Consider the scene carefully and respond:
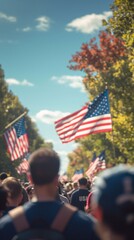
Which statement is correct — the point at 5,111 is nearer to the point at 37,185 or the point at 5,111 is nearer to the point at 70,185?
the point at 70,185

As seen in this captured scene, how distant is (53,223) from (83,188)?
709cm

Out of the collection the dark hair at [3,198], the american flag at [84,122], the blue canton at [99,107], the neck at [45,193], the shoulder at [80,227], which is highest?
the blue canton at [99,107]

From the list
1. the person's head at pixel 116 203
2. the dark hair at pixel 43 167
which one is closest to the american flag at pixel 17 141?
the dark hair at pixel 43 167

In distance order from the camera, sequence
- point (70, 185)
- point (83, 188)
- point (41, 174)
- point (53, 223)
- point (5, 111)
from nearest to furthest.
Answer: point (53, 223), point (41, 174), point (83, 188), point (70, 185), point (5, 111)

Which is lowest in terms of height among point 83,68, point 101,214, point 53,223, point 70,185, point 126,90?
point 70,185

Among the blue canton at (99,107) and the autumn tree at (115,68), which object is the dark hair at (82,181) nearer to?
the blue canton at (99,107)

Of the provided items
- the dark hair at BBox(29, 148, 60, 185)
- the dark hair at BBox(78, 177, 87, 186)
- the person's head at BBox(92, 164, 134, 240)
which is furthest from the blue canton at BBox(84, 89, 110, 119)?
the person's head at BBox(92, 164, 134, 240)

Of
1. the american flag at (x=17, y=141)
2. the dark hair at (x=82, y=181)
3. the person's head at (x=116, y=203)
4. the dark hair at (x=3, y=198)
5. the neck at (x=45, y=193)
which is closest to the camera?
the person's head at (x=116, y=203)

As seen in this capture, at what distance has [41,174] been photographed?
3094 mm

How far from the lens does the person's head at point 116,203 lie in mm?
1766

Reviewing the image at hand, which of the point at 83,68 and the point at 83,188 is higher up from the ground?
the point at 83,68

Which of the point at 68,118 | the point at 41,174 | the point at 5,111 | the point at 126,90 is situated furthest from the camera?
the point at 5,111

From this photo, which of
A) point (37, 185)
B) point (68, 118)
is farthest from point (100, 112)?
point (37, 185)

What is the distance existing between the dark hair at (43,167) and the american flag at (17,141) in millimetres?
16239
